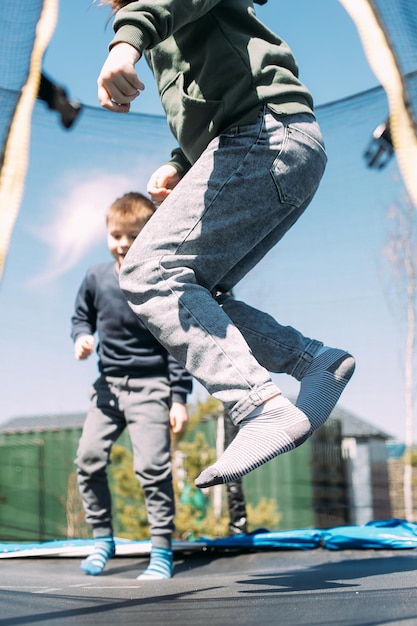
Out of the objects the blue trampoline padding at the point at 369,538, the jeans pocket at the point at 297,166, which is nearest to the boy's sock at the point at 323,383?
the jeans pocket at the point at 297,166

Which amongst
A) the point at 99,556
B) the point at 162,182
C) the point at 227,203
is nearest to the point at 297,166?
the point at 227,203

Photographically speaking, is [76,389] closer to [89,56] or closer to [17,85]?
[89,56]

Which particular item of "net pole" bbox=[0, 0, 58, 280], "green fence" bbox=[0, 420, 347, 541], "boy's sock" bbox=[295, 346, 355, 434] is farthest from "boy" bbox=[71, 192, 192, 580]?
"green fence" bbox=[0, 420, 347, 541]

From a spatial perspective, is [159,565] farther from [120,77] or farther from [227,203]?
[120,77]

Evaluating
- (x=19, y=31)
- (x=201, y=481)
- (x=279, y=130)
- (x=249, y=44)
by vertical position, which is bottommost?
(x=201, y=481)

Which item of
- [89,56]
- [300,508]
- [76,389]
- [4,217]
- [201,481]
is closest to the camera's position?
[201,481]

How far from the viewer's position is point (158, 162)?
267cm

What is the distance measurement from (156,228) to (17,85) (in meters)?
0.94

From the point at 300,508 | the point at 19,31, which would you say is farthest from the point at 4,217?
the point at 300,508

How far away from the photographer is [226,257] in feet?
2.83

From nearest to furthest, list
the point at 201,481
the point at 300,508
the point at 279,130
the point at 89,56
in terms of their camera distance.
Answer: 1. the point at 201,481
2. the point at 279,130
3. the point at 89,56
4. the point at 300,508

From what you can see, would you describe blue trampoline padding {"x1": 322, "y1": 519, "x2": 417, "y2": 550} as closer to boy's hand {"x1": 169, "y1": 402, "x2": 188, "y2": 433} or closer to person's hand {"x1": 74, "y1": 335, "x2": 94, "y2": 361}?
boy's hand {"x1": 169, "y1": 402, "x2": 188, "y2": 433}

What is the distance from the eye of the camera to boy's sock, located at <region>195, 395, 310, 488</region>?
764 mm

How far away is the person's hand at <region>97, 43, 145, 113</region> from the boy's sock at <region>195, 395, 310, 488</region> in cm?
38
